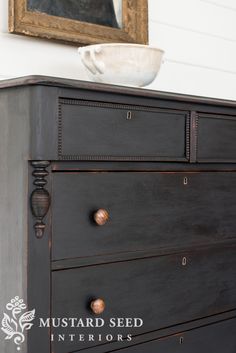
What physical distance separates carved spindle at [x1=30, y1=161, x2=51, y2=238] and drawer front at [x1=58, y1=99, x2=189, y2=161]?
0.06 metres

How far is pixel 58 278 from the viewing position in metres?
1.43

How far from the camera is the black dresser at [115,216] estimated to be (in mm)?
1389

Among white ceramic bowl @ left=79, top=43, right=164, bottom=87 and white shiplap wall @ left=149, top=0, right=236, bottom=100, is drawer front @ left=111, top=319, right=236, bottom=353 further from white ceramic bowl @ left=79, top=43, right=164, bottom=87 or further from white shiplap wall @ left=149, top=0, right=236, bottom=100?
white shiplap wall @ left=149, top=0, right=236, bottom=100

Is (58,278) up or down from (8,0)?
down

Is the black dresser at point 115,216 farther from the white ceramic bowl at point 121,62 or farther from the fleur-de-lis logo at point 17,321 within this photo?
the white ceramic bowl at point 121,62

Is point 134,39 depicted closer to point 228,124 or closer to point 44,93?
point 228,124

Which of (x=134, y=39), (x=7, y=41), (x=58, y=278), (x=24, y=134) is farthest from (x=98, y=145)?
(x=134, y=39)

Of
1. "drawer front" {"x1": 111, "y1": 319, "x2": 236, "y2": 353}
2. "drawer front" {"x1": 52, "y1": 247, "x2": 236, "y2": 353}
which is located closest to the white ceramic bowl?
"drawer front" {"x1": 52, "y1": 247, "x2": 236, "y2": 353}

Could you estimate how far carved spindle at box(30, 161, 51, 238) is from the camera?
1.37 m

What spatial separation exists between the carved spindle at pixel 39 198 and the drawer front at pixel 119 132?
0.21ft

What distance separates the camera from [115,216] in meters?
1.54

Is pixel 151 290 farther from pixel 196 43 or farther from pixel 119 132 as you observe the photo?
pixel 196 43

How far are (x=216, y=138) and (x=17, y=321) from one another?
2.76 ft

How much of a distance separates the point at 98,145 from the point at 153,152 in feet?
0.67
